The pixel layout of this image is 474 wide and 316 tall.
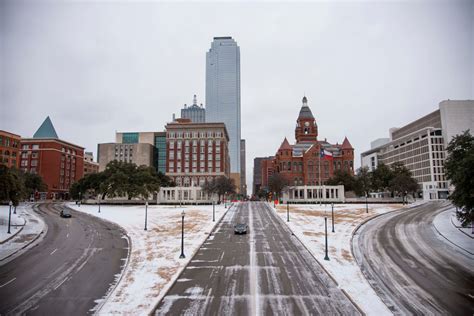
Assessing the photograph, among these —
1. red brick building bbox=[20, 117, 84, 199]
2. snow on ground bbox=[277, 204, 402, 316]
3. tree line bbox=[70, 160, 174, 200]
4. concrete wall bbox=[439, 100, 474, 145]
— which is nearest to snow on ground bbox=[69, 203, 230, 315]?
snow on ground bbox=[277, 204, 402, 316]

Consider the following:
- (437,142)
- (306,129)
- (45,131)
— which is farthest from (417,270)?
(45,131)

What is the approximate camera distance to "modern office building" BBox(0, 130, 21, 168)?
87.9m

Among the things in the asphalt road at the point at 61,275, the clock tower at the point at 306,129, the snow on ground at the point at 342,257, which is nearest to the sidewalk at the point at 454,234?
the snow on ground at the point at 342,257

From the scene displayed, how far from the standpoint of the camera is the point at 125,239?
93.9 feet

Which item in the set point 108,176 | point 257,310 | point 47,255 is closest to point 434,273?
point 257,310

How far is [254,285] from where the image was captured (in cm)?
1579

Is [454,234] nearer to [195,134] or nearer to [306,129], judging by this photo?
[195,134]

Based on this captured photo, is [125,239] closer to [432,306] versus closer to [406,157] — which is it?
[432,306]

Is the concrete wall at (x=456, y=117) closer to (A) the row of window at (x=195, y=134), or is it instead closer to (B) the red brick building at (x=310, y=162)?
(B) the red brick building at (x=310, y=162)

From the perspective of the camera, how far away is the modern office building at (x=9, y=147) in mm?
87938

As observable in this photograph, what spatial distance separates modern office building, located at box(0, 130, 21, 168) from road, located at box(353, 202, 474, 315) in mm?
104720

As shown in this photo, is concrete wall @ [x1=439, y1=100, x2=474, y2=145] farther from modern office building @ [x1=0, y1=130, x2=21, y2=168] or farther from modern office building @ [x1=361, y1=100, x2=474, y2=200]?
modern office building @ [x1=0, y1=130, x2=21, y2=168]

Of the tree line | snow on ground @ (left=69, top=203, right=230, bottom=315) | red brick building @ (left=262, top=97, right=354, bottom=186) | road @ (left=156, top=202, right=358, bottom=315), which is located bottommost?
road @ (left=156, top=202, right=358, bottom=315)

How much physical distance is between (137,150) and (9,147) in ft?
211
